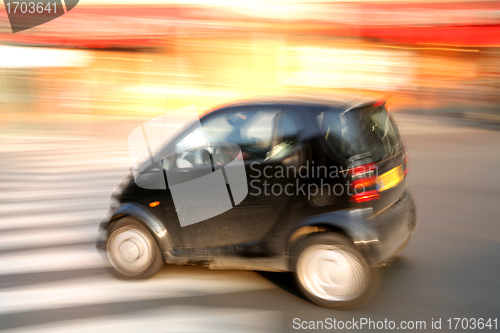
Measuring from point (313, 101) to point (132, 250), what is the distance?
79.5 inches

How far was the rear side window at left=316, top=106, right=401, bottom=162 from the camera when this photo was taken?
3451mm

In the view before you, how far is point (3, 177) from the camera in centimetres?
890

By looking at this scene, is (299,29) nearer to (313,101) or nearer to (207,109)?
(207,109)

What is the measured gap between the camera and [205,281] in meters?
4.14

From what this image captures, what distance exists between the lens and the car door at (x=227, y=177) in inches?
144

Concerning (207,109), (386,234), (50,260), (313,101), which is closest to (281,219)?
(386,234)

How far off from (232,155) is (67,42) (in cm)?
1544

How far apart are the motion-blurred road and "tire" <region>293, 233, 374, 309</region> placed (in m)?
0.10

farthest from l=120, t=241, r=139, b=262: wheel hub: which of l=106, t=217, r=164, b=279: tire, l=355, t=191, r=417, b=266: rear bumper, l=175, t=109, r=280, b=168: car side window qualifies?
l=355, t=191, r=417, b=266: rear bumper

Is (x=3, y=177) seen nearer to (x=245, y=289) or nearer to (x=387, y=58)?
(x=245, y=289)

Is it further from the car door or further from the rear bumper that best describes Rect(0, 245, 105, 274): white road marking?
the rear bumper

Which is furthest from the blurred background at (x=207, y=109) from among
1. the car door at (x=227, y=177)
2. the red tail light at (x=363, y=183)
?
the red tail light at (x=363, y=183)

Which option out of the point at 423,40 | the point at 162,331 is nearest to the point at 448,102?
the point at 423,40

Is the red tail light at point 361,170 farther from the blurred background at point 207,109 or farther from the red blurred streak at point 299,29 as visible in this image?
the red blurred streak at point 299,29
